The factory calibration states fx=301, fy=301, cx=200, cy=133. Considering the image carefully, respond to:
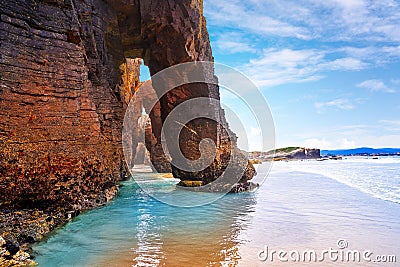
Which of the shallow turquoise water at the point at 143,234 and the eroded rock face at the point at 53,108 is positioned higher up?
the eroded rock face at the point at 53,108

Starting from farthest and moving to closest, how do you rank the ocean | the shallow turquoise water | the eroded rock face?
the eroded rock face
the shallow turquoise water
the ocean

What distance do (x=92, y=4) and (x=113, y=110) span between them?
207 inches

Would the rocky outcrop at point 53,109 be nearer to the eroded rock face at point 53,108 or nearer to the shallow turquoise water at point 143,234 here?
the eroded rock face at point 53,108

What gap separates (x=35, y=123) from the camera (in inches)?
334

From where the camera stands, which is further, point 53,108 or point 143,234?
point 53,108

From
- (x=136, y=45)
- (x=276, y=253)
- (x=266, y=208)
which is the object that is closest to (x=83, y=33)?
(x=136, y=45)

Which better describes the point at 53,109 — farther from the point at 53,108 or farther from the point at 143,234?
the point at 143,234

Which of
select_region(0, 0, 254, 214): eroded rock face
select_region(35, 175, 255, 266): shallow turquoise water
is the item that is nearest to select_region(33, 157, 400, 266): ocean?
select_region(35, 175, 255, 266): shallow turquoise water

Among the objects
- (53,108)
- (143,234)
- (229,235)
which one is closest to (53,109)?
(53,108)

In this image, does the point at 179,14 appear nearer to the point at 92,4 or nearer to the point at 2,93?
the point at 92,4

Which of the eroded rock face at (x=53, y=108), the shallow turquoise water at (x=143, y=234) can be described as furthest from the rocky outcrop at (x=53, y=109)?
the shallow turquoise water at (x=143, y=234)

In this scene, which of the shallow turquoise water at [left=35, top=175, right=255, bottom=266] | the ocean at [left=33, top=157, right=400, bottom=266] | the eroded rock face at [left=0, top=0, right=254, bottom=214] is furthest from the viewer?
the eroded rock face at [left=0, top=0, right=254, bottom=214]

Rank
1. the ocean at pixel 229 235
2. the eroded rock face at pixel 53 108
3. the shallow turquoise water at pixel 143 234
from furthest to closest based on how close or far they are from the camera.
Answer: the eroded rock face at pixel 53 108, the shallow turquoise water at pixel 143 234, the ocean at pixel 229 235

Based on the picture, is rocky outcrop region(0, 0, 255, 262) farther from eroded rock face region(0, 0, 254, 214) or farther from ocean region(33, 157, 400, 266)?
ocean region(33, 157, 400, 266)
